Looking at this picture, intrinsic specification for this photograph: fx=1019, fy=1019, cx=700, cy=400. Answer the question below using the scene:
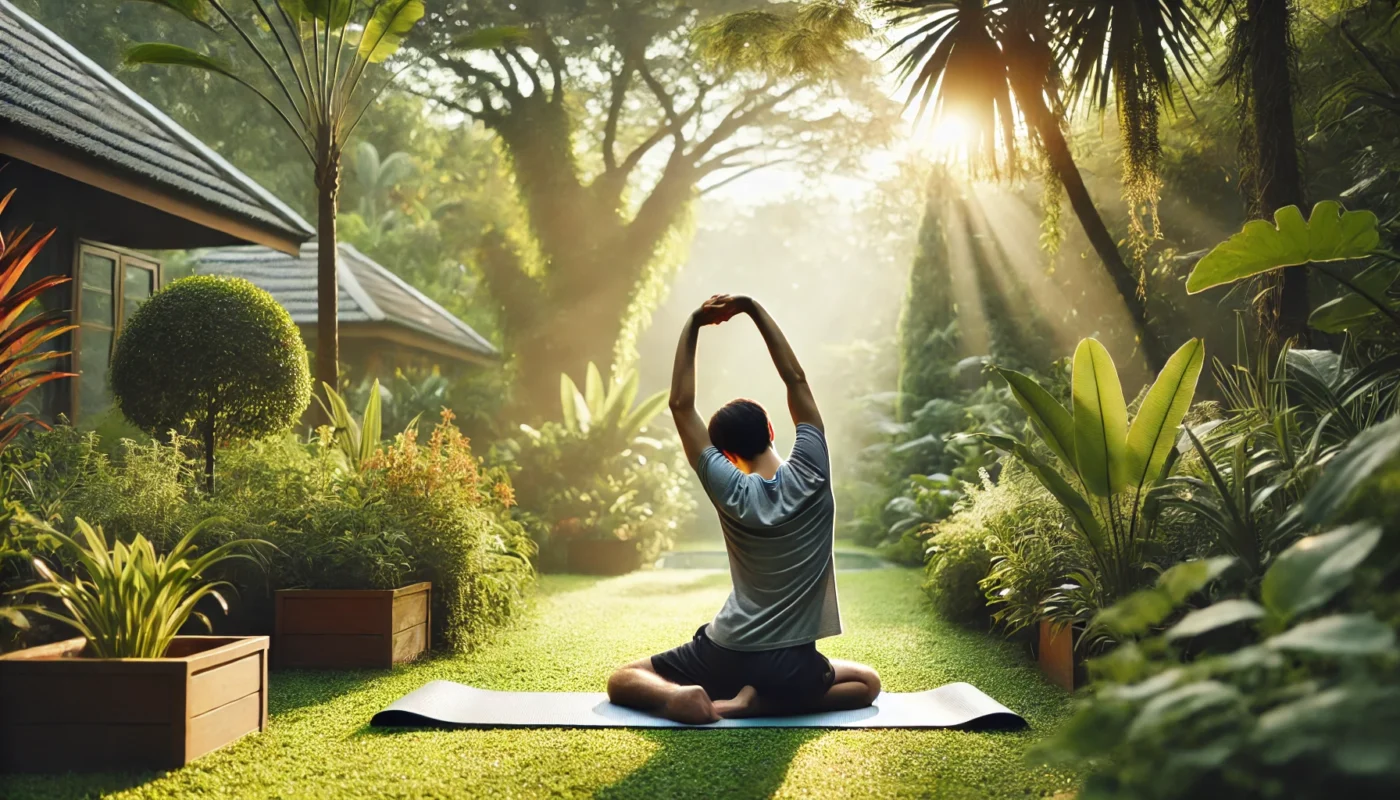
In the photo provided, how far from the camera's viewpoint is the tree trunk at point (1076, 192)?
731cm

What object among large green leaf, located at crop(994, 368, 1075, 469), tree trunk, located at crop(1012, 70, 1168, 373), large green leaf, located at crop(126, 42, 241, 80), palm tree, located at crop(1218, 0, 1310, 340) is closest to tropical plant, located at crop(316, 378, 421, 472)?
large green leaf, located at crop(126, 42, 241, 80)

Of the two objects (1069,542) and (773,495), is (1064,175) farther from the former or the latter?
(773,495)

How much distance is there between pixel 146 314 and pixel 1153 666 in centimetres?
647

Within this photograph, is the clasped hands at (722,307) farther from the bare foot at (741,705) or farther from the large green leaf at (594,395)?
the large green leaf at (594,395)

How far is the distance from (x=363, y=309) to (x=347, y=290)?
73 centimetres

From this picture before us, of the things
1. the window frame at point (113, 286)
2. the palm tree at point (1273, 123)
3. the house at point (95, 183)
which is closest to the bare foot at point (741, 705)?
the palm tree at point (1273, 123)

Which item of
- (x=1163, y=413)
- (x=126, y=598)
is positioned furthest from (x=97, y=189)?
(x=1163, y=413)

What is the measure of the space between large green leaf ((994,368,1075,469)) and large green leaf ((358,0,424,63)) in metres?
5.29

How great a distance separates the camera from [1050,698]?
14.9 ft

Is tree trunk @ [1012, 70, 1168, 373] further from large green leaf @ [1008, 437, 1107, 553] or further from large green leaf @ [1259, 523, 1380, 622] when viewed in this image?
large green leaf @ [1259, 523, 1380, 622]

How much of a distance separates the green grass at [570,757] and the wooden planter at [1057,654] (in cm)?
8

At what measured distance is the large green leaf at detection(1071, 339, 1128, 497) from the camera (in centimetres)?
426

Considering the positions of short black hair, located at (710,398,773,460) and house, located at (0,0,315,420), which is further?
house, located at (0,0,315,420)

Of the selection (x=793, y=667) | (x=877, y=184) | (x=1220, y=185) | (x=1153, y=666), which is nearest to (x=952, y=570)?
A: (x=793, y=667)
